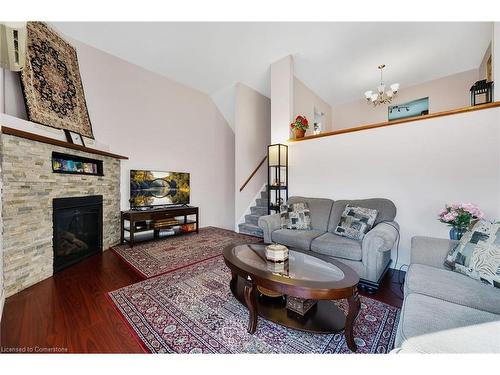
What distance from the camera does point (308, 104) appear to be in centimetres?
460

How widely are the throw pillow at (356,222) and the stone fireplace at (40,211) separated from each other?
3207 millimetres

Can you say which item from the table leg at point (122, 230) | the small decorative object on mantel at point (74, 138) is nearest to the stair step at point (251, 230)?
the table leg at point (122, 230)

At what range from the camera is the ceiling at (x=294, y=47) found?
8.97 ft

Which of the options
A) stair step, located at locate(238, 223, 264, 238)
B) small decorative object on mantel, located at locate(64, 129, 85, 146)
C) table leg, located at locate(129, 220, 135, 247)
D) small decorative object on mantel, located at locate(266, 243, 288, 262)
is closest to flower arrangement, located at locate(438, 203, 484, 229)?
small decorative object on mantel, located at locate(266, 243, 288, 262)

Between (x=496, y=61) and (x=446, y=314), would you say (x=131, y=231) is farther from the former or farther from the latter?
(x=496, y=61)

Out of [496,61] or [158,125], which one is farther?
[158,125]

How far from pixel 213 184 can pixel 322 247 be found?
10.5ft

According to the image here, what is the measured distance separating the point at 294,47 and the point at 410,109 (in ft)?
10.7

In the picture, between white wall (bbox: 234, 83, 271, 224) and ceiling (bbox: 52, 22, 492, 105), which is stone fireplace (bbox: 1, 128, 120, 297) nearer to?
ceiling (bbox: 52, 22, 492, 105)

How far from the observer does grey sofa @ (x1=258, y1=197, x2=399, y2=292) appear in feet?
6.11

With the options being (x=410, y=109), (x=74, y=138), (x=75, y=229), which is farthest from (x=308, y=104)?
(x=75, y=229)

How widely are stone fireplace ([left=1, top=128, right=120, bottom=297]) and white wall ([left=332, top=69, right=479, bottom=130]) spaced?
5.73 m

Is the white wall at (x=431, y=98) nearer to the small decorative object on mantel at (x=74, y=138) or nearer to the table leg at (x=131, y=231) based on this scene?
the table leg at (x=131, y=231)

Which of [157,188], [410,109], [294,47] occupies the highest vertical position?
[294,47]
